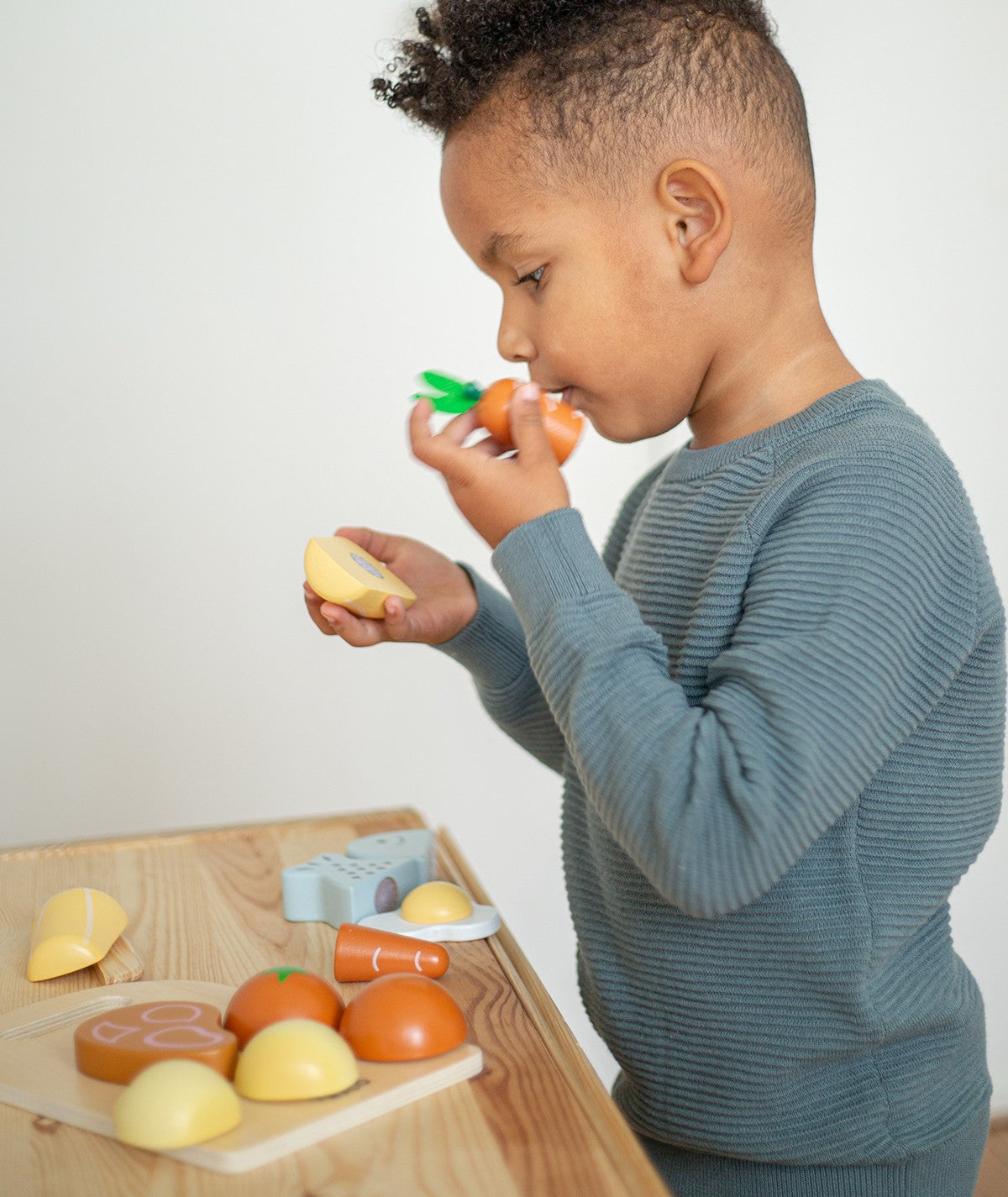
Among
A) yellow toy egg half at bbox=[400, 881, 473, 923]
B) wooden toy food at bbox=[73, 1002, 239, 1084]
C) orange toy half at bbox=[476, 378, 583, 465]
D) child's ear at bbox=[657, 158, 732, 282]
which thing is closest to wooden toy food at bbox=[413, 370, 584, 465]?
orange toy half at bbox=[476, 378, 583, 465]

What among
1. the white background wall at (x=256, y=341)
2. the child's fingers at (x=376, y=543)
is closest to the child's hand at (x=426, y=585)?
the child's fingers at (x=376, y=543)

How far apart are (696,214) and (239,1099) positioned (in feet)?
1.78

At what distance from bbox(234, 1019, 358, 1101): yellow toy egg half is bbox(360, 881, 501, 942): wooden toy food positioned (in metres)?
0.19

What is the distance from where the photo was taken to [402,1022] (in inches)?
21.2

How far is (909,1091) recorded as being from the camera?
0.68m

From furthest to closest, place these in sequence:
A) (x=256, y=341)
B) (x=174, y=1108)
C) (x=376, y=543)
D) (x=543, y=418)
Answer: (x=256, y=341) < (x=376, y=543) < (x=543, y=418) < (x=174, y=1108)

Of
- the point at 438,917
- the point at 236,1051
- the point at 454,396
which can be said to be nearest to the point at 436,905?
the point at 438,917

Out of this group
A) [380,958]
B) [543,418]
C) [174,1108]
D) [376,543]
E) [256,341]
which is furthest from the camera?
[256,341]

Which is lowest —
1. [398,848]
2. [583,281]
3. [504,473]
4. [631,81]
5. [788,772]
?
[398,848]

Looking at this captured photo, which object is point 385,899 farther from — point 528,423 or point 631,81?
point 631,81

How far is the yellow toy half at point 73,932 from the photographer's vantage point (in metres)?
0.67

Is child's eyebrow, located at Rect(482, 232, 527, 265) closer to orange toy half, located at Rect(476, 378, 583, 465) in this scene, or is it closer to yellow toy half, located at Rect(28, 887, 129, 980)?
orange toy half, located at Rect(476, 378, 583, 465)

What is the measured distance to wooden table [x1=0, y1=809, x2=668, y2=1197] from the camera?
449 mm

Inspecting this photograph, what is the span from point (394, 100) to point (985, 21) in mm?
1102
